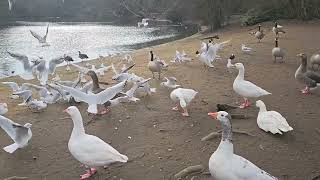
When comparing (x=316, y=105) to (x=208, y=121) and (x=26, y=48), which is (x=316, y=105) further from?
(x=26, y=48)

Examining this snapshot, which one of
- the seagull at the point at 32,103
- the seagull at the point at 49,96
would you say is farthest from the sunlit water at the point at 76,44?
the seagull at the point at 32,103

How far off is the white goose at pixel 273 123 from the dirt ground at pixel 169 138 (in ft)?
0.45

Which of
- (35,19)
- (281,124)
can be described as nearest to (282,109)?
(281,124)

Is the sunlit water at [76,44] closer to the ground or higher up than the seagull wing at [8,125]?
closer to the ground

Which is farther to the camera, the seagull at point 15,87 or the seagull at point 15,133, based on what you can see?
the seagull at point 15,87

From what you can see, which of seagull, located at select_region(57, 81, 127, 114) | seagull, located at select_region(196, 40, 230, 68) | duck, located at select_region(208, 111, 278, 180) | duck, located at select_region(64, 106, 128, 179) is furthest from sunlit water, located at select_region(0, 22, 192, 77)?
duck, located at select_region(208, 111, 278, 180)

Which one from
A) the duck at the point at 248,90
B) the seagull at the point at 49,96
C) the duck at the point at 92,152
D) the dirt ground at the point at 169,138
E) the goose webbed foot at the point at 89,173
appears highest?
the duck at the point at 92,152

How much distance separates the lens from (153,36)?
3625cm

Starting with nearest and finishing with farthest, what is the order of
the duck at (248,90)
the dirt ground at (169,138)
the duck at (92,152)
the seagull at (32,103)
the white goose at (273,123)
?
the duck at (92,152), the dirt ground at (169,138), the white goose at (273,123), the duck at (248,90), the seagull at (32,103)

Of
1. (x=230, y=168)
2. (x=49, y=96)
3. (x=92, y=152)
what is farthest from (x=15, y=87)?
(x=230, y=168)

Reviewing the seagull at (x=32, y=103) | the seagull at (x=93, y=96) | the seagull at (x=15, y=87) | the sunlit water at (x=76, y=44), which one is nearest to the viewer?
the seagull at (x=93, y=96)

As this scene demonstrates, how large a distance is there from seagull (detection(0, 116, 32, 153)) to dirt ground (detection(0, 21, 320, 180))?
193 millimetres

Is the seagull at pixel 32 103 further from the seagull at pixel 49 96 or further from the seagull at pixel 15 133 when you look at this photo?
the seagull at pixel 15 133

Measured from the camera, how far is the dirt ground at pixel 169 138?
6.60 m
